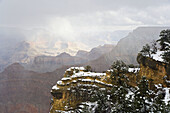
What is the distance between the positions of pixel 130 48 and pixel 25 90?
10779 cm

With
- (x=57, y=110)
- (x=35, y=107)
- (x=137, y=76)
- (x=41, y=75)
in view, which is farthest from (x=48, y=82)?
(x=137, y=76)

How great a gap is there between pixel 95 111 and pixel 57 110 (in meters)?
15.2

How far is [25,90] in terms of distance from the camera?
441 feet

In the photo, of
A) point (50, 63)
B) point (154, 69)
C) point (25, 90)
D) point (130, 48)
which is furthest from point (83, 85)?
point (50, 63)

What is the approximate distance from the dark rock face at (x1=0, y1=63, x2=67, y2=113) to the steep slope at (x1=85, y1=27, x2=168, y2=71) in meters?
39.1

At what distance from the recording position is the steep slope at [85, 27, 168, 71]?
5917 inches

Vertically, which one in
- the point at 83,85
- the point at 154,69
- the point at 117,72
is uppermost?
the point at 154,69

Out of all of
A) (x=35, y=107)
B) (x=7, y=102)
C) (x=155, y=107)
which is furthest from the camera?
(x=7, y=102)

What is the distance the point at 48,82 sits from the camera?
13650 cm

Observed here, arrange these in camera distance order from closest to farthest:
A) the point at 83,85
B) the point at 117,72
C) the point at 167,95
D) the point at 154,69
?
the point at 167,95
the point at 154,69
the point at 117,72
the point at 83,85

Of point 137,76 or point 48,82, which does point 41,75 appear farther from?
point 137,76

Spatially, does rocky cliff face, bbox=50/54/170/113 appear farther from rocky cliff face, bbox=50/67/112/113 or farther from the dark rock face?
the dark rock face

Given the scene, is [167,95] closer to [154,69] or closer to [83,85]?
[154,69]

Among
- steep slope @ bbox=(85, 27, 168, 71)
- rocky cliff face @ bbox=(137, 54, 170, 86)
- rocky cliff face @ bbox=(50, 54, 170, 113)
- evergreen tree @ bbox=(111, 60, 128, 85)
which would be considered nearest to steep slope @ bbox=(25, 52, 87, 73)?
steep slope @ bbox=(85, 27, 168, 71)
